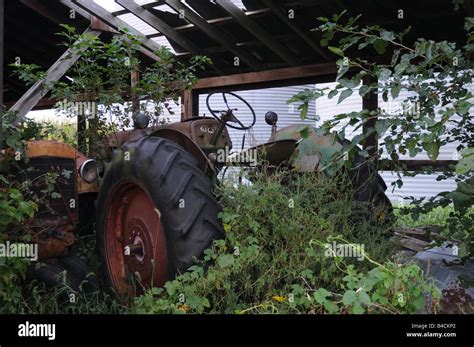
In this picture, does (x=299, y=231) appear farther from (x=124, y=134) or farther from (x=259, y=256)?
(x=124, y=134)

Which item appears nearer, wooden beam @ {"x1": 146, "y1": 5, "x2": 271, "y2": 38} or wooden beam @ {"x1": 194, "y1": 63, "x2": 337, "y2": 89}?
wooden beam @ {"x1": 146, "y1": 5, "x2": 271, "y2": 38}

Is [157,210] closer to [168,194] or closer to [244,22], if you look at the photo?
[168,194]

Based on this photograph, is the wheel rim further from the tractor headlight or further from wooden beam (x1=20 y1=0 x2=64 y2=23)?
wooden beam (x1=20 y1=0 x2=64 y2=23)

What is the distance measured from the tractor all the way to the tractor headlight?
402 mm

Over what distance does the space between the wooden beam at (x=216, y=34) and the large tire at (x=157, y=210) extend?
13.7 feet

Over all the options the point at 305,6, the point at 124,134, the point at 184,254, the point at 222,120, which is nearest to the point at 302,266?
the point at 184,254

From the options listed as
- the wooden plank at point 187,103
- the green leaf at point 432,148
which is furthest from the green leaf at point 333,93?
the wooden plank at point 187,103

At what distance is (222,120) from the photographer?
12.2 ft

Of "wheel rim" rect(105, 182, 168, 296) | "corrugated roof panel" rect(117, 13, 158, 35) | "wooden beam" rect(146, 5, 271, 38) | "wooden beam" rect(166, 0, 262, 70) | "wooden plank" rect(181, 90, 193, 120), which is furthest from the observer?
"corrugated roof panel" rect(117, 13, 158, 35)

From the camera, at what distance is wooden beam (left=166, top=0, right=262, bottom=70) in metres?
7.02

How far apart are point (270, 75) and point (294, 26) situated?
1189 millimetres

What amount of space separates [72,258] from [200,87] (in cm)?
505

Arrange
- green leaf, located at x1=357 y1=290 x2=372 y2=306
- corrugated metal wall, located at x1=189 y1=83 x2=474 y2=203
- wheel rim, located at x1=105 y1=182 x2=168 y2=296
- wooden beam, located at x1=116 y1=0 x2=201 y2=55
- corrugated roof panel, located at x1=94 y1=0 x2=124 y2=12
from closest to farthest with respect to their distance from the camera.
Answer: green leaf, located at x1=357 y1=290 x2=372 y2=306 → wheel rim, located at x1=105 y1=182 x2=168 y2=296 → wooden beam, located at x1=116 y1=0 x2=201 y2=55 → corrugated roof panel, located at x1=94 y1=0 x2=124 y2=12 → corrugated metal wall, located at x1=189 y1=83 x2=474 y2=203

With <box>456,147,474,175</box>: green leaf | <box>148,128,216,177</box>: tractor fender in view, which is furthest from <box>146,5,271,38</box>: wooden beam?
<box>456,147,474,175</box>: green leaf
